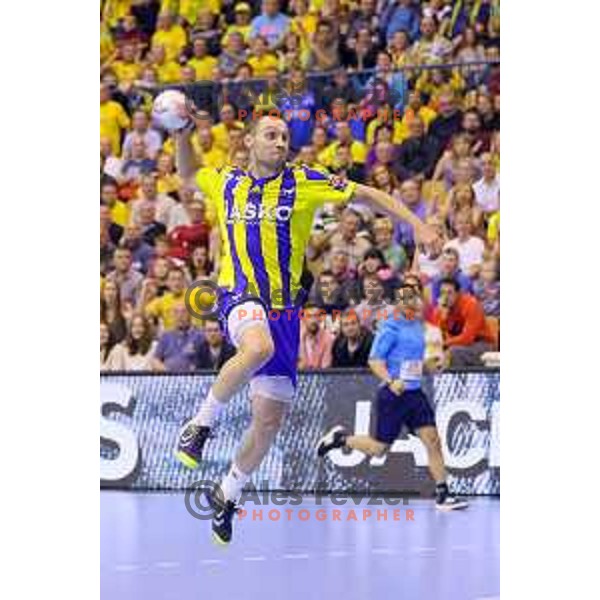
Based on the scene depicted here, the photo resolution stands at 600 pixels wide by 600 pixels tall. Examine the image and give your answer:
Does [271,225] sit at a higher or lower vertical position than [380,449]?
higher

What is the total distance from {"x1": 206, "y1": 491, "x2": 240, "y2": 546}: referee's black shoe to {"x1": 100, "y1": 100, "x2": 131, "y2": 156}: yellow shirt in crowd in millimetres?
1790

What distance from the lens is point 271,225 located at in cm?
809

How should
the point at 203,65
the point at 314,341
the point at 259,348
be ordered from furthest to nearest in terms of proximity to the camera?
the point at 203,65
the point at 314,341
the point at 259,348

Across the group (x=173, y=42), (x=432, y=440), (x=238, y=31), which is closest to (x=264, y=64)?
(x=238, y=31)

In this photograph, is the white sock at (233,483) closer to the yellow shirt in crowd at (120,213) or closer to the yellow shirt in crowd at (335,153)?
the yellow shirt in crowd at (335,153)

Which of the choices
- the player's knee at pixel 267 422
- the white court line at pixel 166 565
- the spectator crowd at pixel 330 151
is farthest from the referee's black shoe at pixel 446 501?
the white court line at pixel 166 565

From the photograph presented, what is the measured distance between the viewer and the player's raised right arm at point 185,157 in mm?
8461

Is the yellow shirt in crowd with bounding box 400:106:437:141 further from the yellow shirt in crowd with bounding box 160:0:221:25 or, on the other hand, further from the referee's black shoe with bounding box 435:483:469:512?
the referee's black shoe with bounding box 435:483:469:512

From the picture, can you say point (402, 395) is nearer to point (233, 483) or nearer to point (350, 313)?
point (350, 313)

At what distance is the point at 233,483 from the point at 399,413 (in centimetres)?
90
